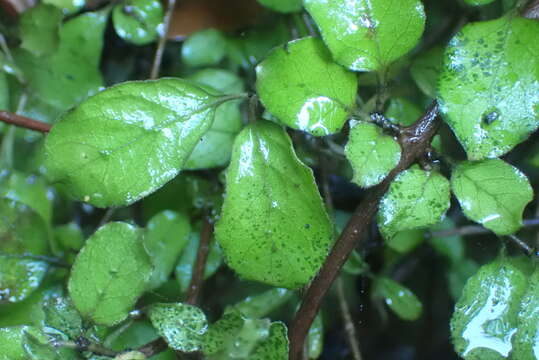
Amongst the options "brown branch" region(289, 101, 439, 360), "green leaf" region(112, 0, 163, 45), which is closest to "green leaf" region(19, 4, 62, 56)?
"green leaf" region(112, 0, 163, 45)

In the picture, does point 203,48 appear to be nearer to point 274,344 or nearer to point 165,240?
point 165,240

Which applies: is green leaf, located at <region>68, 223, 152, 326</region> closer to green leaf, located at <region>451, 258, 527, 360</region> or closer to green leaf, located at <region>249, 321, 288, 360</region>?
green leaf, located at <region>249, 321, 288, 360</region>

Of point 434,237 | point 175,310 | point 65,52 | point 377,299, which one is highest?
point 65,52

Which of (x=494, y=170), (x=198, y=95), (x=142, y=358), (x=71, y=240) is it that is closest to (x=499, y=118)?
(x=494, y=170)

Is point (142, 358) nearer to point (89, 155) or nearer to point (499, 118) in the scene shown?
point (89, 155)

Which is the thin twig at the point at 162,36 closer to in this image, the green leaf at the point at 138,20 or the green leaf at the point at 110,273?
the green leaf at the point at 138,20

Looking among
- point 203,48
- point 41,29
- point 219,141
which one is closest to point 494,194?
point 219,141
